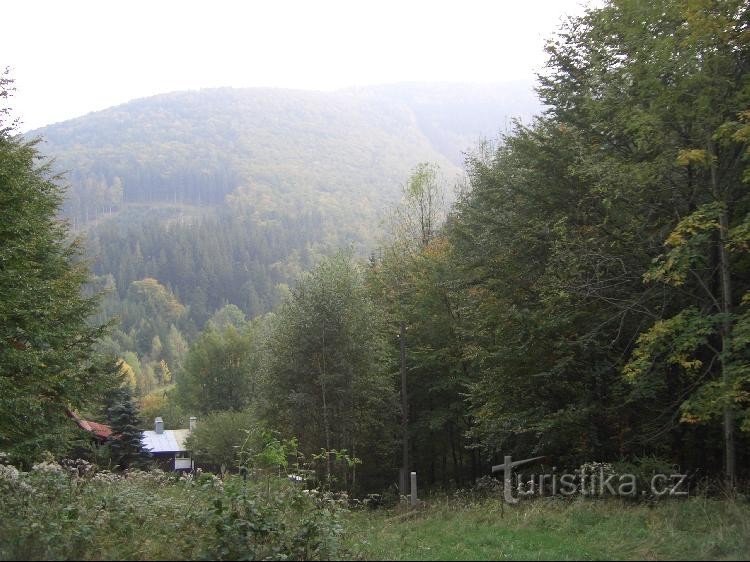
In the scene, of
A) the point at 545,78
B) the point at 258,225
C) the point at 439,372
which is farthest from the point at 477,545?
the point at 258,225

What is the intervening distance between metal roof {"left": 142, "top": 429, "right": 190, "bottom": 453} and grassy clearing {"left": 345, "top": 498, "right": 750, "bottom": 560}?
132ft

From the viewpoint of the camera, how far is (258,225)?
177 metres

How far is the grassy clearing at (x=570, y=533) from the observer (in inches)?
316

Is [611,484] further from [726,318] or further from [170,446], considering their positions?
[170,446]

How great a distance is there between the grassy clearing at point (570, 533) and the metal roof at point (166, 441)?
4025 cm


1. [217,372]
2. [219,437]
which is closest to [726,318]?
[219,437]

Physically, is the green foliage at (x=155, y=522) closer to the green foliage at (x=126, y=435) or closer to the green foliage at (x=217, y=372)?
the green foliage at (x=126, y=435)

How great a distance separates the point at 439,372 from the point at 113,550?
20796mm

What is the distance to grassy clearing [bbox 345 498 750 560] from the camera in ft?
26.4

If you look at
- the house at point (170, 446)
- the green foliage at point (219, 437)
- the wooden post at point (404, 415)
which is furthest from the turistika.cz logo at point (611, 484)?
the house at point (170, 446)

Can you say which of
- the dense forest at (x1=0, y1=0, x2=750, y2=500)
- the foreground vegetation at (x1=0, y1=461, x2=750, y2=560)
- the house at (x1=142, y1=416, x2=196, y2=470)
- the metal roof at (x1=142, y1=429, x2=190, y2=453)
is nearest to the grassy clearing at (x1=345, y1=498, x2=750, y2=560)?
the foreground vegetation at (x1=0, y1=461, x2=750, y2=560)

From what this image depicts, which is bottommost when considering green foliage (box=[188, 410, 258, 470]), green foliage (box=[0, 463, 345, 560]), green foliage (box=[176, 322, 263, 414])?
green foliage (box=[188, 410, 258, 470])

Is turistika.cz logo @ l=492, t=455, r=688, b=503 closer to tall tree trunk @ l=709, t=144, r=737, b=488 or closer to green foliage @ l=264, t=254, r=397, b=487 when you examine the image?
tall tree trunk @ l=709, t=144, r=737, b=488

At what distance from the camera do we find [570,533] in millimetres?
9594
